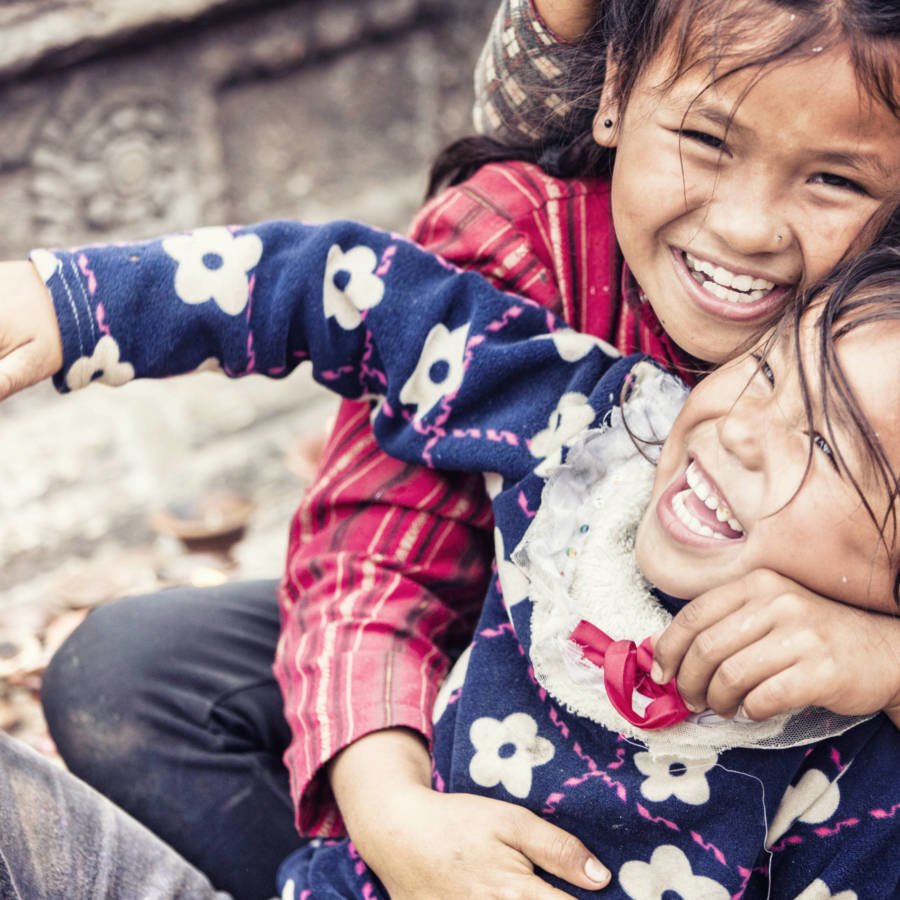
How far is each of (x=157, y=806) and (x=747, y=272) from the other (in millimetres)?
901

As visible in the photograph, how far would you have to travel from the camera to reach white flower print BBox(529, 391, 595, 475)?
1.11 m

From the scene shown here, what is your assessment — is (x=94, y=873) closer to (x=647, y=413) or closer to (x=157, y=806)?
(x=157, y=806)

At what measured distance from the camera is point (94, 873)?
1.06 meters

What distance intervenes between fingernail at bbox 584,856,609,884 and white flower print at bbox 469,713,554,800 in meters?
0.08

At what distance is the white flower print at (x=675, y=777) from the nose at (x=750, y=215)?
0.46 m

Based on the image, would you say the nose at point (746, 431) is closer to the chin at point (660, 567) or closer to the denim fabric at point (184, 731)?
the chin at point (660, 567)

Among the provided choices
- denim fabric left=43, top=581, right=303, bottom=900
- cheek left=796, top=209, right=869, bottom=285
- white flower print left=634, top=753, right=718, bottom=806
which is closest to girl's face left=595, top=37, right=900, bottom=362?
cheek left=796, top=209, right=869, bottom=285

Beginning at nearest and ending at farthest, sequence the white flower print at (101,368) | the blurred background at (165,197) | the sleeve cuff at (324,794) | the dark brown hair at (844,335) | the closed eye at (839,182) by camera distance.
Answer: the dark brown hair at (844,335)
the closed eye at (839,182)
the white flower print at (101,368)
the sleeve cuff at (324,794)
the blurred background at (165,197)

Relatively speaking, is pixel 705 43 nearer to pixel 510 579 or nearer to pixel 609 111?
pixel 609 111

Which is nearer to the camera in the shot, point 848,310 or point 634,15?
point 848,310

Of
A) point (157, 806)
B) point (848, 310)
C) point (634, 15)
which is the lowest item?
point (157, 806)

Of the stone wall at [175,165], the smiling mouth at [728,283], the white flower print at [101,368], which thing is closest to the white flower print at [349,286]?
the white flower print at [101,368]

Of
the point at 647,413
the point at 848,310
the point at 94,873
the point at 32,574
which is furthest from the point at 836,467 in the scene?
the point at 32,574

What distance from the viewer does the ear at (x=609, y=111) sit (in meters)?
1.09
